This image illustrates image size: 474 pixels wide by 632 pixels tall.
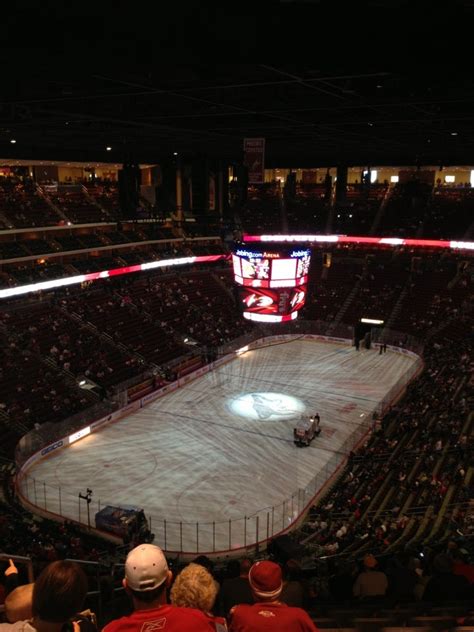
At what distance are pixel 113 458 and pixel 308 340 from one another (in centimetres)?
2474

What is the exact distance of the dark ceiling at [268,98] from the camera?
497cm

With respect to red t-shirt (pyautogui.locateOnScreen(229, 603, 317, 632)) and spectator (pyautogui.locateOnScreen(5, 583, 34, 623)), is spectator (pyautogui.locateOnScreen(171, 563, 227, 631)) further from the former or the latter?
spectator (pyautogui.locateOnScreen(5, 583, 34, 623))

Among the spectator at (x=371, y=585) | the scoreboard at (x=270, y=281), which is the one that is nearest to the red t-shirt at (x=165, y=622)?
the spectator at (x=371, y=585)

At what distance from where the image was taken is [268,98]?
1116 centimetres

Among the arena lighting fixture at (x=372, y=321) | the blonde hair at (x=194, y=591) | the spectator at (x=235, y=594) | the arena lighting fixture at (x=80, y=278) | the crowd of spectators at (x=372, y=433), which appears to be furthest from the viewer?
the arena lighting fixture at (x=372, y=321)

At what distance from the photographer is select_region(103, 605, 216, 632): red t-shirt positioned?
2557mm

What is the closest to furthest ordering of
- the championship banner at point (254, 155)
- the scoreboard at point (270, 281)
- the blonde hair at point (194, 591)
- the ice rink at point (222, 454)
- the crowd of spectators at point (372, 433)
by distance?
1. the blonde hair at point (194, 591)
2. the crowd of spectators at point (372, 433)
3. the championship banner at point (254, 155)
4. the ice rink at point (222, 454)
5. the scoreboard at point (270, 281)

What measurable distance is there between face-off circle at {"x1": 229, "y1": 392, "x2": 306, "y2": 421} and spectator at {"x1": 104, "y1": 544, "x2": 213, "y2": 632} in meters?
27.0

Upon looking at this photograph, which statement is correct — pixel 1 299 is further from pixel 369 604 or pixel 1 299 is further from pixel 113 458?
pixel 369 604

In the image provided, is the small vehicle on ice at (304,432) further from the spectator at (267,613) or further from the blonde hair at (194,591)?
the blonde hair at (194,591)

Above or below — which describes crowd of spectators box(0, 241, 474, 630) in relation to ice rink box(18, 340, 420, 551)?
above

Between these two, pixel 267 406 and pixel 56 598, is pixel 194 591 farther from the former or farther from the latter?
pixel 267 406

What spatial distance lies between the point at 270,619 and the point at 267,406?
2873 cm

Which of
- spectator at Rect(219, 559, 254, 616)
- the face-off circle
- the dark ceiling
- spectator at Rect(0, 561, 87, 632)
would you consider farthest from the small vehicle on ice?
spectator at Rect(0, 561, 87, 632)
